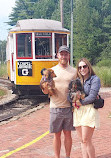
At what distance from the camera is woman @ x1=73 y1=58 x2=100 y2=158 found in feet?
12.4

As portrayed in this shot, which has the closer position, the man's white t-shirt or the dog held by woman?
the dog held by woman

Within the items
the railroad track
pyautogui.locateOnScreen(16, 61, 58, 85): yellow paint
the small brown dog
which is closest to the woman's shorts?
the small brown dog

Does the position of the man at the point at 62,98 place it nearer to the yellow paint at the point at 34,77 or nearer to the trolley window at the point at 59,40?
the yellow paint at the point at 34,77

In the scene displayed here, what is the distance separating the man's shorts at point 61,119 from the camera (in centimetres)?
410

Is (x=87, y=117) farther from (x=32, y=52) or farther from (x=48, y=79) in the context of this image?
(x=32, y=52)

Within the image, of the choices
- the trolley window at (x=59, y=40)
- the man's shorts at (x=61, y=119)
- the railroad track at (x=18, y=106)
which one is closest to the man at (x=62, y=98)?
the man's shorts at (x=61, y=119)

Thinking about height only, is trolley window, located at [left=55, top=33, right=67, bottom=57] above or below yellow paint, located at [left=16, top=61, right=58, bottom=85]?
above

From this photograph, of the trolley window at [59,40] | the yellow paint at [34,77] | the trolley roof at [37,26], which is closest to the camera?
the yellow paint at [34,77]

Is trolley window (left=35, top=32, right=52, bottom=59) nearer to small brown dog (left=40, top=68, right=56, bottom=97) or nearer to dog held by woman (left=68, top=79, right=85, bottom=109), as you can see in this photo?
small brown dog (left=40, top=68, right=56, bottom=97)

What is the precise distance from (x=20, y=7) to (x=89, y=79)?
249ft

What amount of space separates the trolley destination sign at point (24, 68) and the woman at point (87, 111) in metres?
6.72

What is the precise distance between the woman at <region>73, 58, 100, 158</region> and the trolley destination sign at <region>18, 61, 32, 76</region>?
6.72 m

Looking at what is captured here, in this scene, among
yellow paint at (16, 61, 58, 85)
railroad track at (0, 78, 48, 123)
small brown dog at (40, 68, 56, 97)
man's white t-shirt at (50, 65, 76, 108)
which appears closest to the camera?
small brown dog at (40, 68, 56, 97)

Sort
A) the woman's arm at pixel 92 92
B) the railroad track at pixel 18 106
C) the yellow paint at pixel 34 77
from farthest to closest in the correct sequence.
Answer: the yellow paint at pixel 34 77 < the railroad track at pixel 18 106 < the woman's arm at pixel 92 92
